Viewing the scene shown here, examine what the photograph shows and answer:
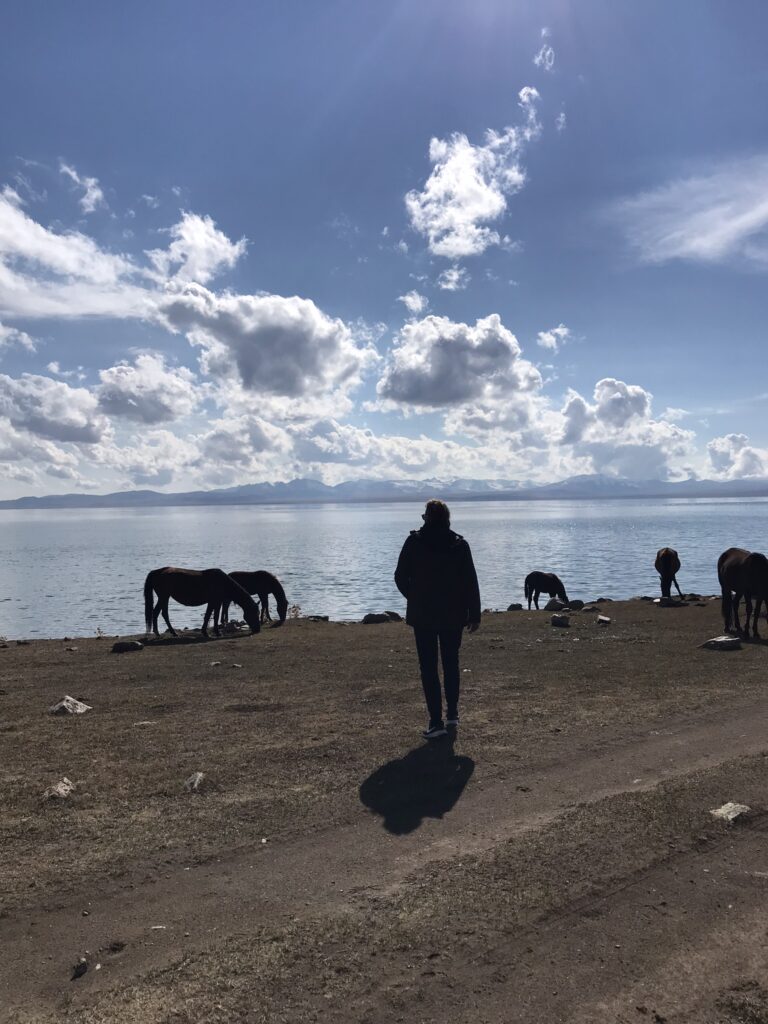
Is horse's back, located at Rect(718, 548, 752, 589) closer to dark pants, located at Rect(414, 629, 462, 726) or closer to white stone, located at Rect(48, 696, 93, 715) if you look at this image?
dark pants, located at Rect(414, 629, 462, 726)

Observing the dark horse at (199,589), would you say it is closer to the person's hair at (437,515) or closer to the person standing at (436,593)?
the person standing at (436,593)

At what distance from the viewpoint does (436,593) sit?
8336mm

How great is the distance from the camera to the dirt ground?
3.67m

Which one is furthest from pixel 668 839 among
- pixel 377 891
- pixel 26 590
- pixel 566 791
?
pixel 26 590

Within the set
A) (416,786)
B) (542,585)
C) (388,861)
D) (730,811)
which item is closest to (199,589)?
(416,786)

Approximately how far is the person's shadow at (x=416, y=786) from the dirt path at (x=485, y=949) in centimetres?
13

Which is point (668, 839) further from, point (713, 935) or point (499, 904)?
point (499, 904)

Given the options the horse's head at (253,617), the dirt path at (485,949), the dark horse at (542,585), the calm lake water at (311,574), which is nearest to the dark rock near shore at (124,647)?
the horse's head at (253,617)

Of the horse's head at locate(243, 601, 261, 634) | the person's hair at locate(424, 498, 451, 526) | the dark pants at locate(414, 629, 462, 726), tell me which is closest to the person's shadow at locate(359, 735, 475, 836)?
the dark pants at locate(414, 629, 462, 726)

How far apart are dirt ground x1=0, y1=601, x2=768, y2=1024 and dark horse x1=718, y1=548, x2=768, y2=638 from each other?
6801mm

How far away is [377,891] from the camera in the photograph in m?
4.68

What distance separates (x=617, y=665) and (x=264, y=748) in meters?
7.50

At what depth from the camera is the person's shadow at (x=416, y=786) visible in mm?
5980

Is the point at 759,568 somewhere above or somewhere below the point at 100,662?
above
